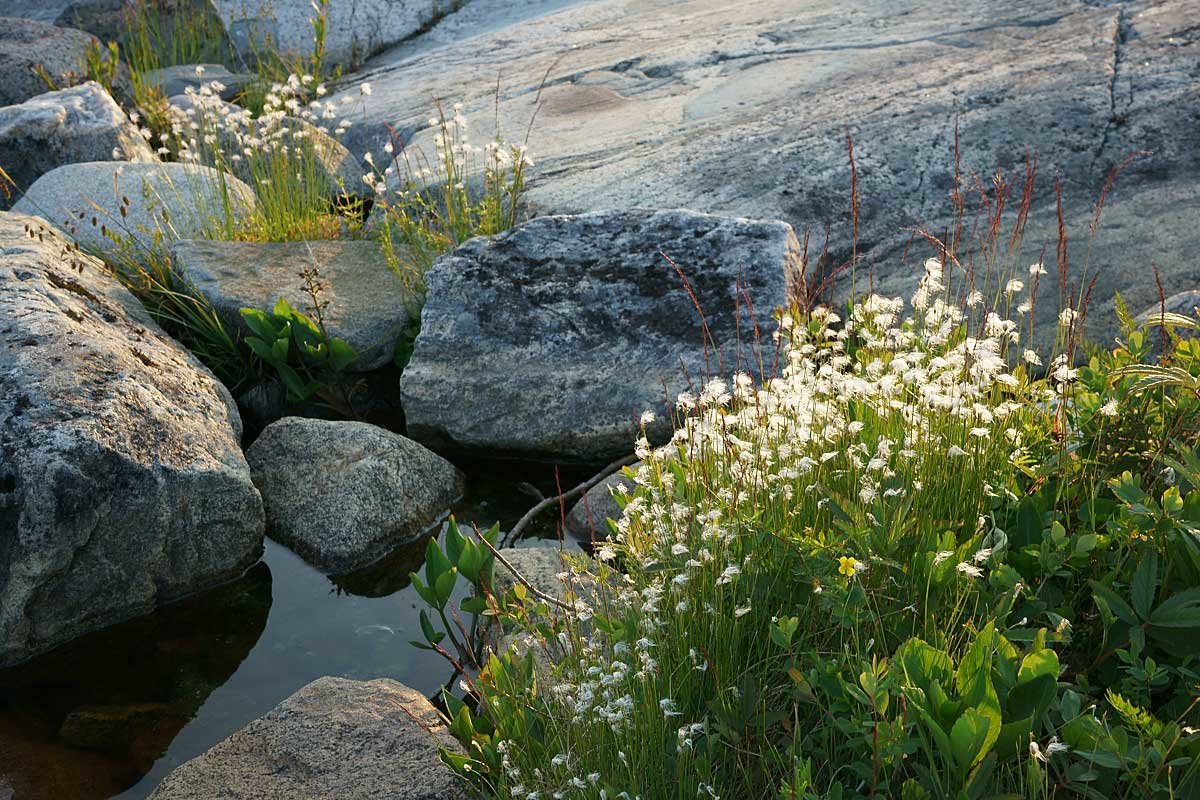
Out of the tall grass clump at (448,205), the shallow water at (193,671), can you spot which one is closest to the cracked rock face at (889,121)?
the tall grass clump at (448,205)

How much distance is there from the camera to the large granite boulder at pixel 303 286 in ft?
19.9

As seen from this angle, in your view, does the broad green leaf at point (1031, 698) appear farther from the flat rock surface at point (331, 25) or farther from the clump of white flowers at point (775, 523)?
the flat rock surface at point (331, 25)

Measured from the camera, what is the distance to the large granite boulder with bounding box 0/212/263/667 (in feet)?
14.0

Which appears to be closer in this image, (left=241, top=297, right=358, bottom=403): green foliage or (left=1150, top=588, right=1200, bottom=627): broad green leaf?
(left=1150, top=588, right=1200, bottom=627): broad green leaf

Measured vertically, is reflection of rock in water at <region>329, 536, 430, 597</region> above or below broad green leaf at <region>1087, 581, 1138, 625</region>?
below

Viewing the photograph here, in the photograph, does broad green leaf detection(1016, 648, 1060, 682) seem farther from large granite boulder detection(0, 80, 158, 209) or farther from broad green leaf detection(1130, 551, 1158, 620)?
large granite boulder detection(0, 80, 158, 209)

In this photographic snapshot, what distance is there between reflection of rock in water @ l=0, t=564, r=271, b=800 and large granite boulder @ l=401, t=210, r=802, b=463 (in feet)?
4.76

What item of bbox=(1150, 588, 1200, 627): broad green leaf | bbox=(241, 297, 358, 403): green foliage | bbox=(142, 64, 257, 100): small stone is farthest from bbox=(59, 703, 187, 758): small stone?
bbox=(142, 64, 257, 100): small stone

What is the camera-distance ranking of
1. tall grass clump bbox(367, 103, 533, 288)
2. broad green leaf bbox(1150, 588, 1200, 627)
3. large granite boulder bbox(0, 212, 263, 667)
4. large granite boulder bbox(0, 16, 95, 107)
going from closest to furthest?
1. broad green leaf bbox(1150, 588, 1200, 627)
2. large granite boulder bbox(0, 212, 263, 667)
3. tall grass clump bbox(367, 103, 533, 288)
4. large granite boulder bbox(0, 16, 95, 107)

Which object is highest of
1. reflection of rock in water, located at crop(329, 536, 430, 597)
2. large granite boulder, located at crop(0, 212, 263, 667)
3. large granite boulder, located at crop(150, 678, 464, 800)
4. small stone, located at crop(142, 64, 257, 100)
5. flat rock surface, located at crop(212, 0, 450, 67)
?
flat rock surface, located at crop(212, 0, 450, 67)

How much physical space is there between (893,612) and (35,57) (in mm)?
10477

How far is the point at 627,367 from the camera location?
213 inches

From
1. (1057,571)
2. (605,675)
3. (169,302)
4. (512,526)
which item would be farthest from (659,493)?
(169,302)

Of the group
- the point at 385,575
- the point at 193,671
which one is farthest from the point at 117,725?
the point at 385,575
